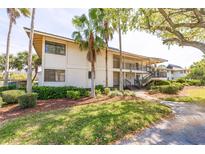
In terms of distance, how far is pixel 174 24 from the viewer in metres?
9.18

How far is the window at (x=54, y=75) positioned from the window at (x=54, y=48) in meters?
2.06

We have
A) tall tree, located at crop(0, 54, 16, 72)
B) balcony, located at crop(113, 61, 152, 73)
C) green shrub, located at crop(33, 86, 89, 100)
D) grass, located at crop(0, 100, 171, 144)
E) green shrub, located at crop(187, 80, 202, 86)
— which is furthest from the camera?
green shrub, located at crop(187, 80, 202, 86)

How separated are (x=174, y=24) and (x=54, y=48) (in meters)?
12.7

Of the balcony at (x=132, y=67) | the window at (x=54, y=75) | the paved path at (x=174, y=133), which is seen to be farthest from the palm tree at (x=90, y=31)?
the balcony at (x=132, y=67)

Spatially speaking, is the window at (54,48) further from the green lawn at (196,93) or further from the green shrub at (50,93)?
the green lawn at (196,93)

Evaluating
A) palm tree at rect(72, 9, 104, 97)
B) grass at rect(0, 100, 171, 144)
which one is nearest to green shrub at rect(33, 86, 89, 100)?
palm tree at rect(72, 9, 104, 97)

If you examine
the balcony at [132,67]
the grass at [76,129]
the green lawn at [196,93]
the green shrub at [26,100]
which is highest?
the balcony at [132,67]

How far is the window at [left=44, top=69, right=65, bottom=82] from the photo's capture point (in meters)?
17.3

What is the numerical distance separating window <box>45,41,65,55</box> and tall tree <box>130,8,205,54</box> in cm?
1001

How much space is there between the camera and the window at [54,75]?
1727 centimetres

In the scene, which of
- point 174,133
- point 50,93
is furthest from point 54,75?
point 174,133

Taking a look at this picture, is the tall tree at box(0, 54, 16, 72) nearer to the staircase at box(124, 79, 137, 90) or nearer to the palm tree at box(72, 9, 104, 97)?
the staircase at box(124, 79, 137, 90)

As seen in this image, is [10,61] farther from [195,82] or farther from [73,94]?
[195,82]
